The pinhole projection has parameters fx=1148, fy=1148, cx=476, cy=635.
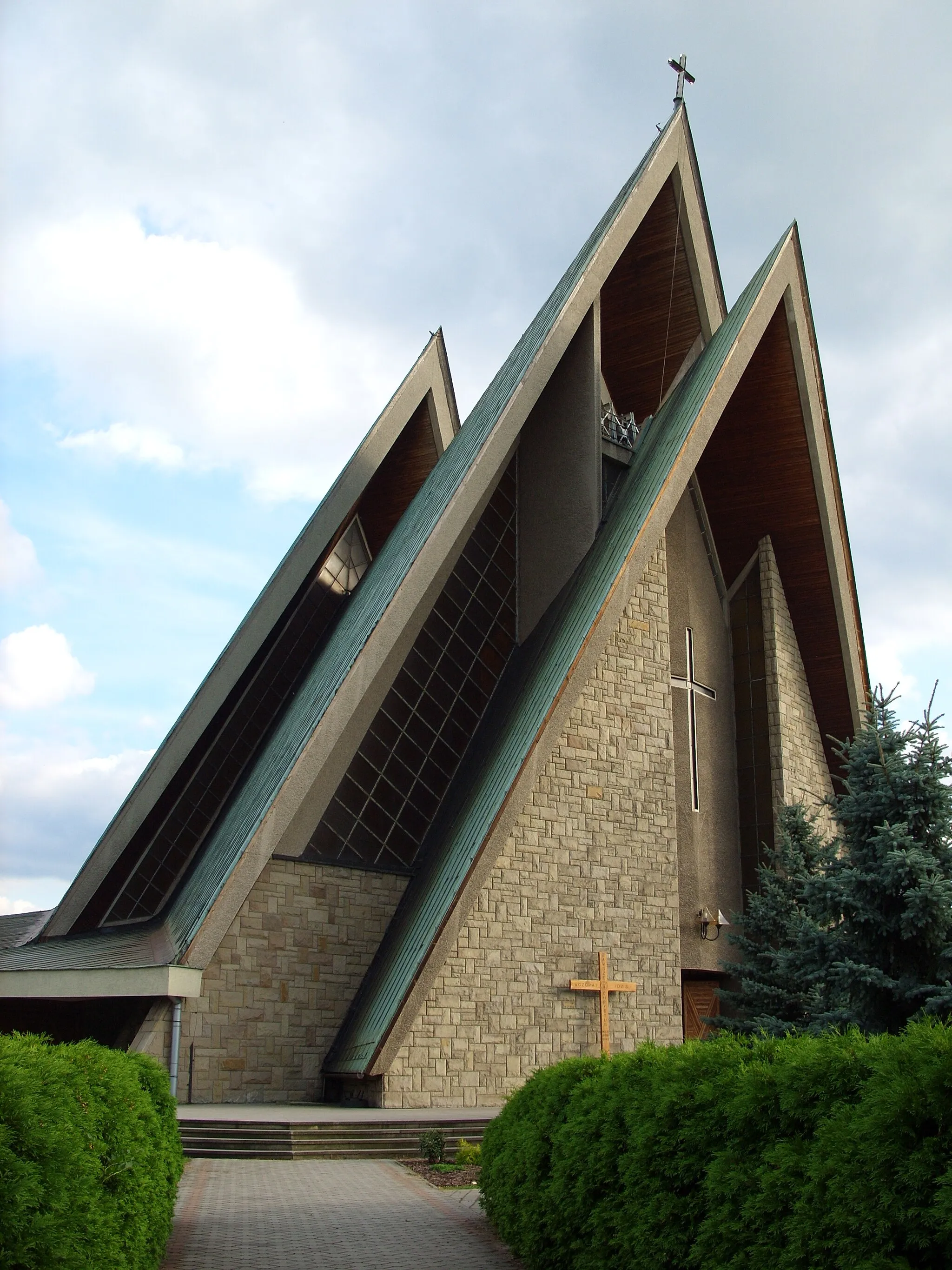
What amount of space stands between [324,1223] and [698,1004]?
9407mm

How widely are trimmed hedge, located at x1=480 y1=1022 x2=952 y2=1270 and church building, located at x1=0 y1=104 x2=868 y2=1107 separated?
624cm

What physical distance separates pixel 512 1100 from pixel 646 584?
29.1 ft

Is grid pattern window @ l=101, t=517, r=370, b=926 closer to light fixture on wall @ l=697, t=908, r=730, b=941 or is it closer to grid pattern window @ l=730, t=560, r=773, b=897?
grid pattern window @ l=730, t=560, r=773, b=897

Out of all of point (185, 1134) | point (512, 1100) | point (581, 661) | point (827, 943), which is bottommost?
point (185, 1134)

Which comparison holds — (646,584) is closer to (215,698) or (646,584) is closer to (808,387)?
(808,387)

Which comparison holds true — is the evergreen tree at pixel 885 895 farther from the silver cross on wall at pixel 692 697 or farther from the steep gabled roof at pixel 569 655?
the silver cross on wall at pixel 692 697

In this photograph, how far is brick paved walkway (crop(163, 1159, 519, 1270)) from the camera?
19.6ft

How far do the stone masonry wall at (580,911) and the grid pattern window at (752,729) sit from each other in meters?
2.46

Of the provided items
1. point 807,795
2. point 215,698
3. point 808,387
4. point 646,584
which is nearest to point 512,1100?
point 646,584

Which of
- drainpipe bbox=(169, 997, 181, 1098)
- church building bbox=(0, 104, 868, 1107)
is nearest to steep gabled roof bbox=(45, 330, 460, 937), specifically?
church building bbox=(0, 104, 868, 1107)

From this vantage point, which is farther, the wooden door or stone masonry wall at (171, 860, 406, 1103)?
the wooden door

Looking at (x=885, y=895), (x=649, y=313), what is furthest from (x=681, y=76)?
(x=885, y=895)

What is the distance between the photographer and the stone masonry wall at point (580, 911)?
12109 mm

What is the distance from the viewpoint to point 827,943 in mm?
10344
